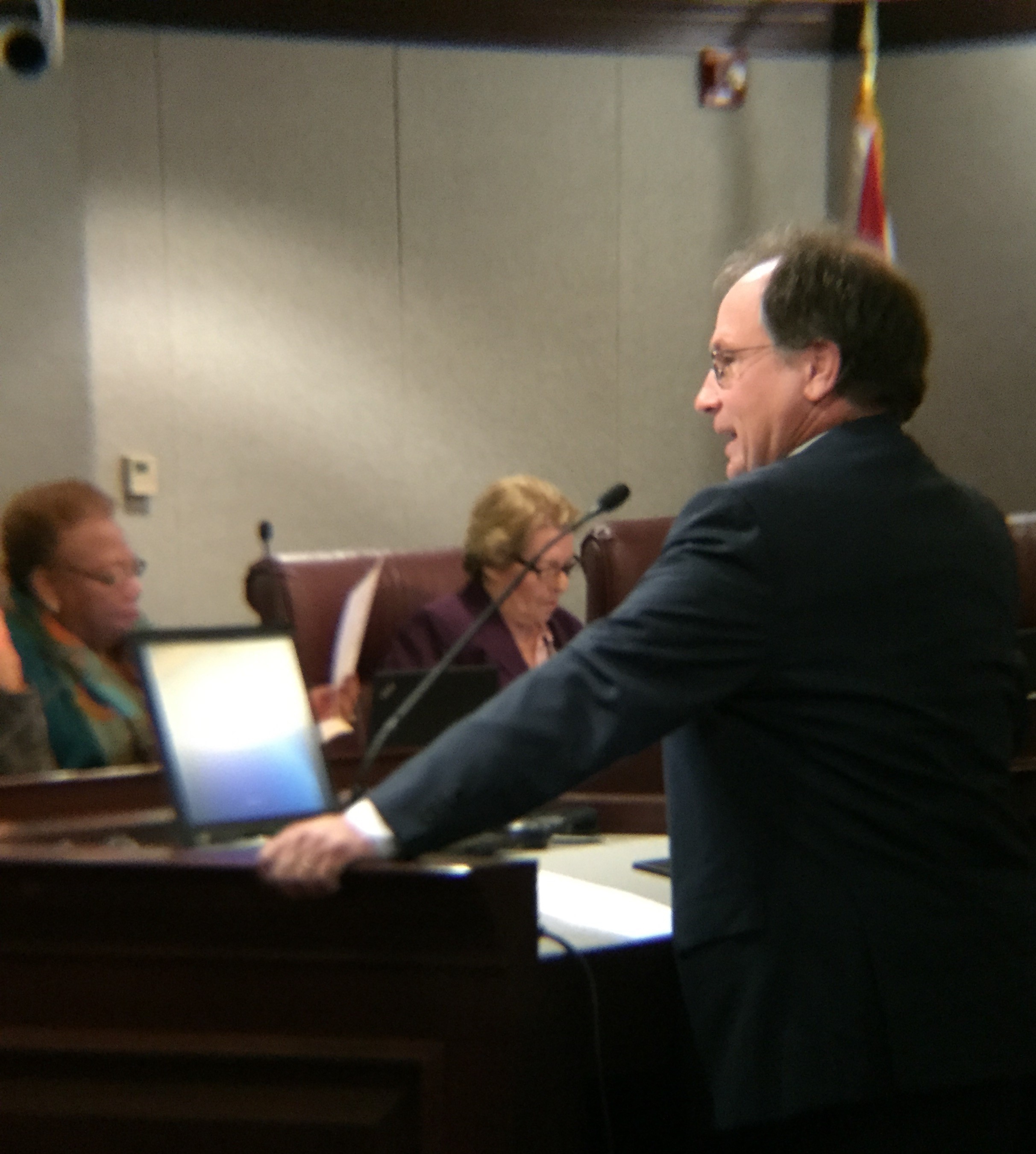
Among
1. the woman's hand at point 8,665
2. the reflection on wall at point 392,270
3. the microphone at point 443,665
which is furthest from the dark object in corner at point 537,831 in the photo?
the reflection on wall at point 392,270

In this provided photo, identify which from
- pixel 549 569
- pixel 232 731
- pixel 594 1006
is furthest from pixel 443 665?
pixel 549 569

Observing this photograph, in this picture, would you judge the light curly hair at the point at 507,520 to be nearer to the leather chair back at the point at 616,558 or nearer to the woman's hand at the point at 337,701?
the leather chair back at the point at 616,558

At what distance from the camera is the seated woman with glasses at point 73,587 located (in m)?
2.33

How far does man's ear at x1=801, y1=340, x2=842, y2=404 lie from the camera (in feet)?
4.17

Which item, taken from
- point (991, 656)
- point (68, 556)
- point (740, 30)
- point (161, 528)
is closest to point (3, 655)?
point (68, 556)

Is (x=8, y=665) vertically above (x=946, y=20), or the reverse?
(x=946, y=20)

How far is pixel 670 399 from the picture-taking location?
4.64m

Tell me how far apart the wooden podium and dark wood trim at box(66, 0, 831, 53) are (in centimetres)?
349

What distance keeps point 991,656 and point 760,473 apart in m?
0.27

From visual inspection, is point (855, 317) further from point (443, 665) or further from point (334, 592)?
point (334, 592)

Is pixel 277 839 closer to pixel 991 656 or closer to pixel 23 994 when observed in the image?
pixel 23 994

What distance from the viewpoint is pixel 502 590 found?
10.4 ft

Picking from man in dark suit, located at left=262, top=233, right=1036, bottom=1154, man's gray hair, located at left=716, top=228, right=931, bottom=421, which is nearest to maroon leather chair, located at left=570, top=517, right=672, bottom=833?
man's gray hair, located at left=716, top=228, right=931, bottom=421

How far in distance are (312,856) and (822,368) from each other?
64 cm
